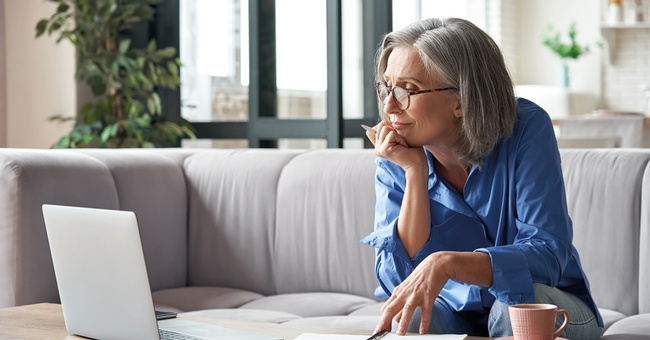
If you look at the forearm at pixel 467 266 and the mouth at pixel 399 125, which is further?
the mouth at pixel 399 125

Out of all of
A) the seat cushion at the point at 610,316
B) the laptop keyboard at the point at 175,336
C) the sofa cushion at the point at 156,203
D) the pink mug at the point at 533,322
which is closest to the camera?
the pink mug at the point at 533,322

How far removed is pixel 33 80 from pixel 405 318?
3.53m

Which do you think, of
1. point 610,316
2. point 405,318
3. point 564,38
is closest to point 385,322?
point 405,318

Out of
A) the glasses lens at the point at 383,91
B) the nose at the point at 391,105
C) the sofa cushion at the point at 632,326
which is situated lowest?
the sofa cushion at the point at 632,326

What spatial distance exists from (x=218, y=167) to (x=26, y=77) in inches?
70.8

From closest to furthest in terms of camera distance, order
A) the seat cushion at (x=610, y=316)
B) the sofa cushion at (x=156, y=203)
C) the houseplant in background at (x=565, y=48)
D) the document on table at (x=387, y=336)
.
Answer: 1. the document on table at (x=387, y=336)
2. the seat cushion at (x=610, y=316)
3. the sofa cushion at (x=156, y=203)
4. the houseplant in background at (x=565, y=48)

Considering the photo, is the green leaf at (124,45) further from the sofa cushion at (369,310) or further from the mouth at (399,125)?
the mouth at (399,125)

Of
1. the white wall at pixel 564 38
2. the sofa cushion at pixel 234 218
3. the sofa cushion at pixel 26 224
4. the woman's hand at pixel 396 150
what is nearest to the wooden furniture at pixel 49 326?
the woman's hand at pixel 396 150

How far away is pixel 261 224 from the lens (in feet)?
10.0

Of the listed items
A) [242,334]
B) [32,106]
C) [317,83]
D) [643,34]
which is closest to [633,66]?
[643,34]

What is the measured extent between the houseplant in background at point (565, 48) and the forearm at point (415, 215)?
6.70 metres

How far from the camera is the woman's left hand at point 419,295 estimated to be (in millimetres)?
1457

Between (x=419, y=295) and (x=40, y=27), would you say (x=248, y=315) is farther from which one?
(x=40, y=27)

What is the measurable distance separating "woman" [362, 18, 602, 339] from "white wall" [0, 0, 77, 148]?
2.96 meters
